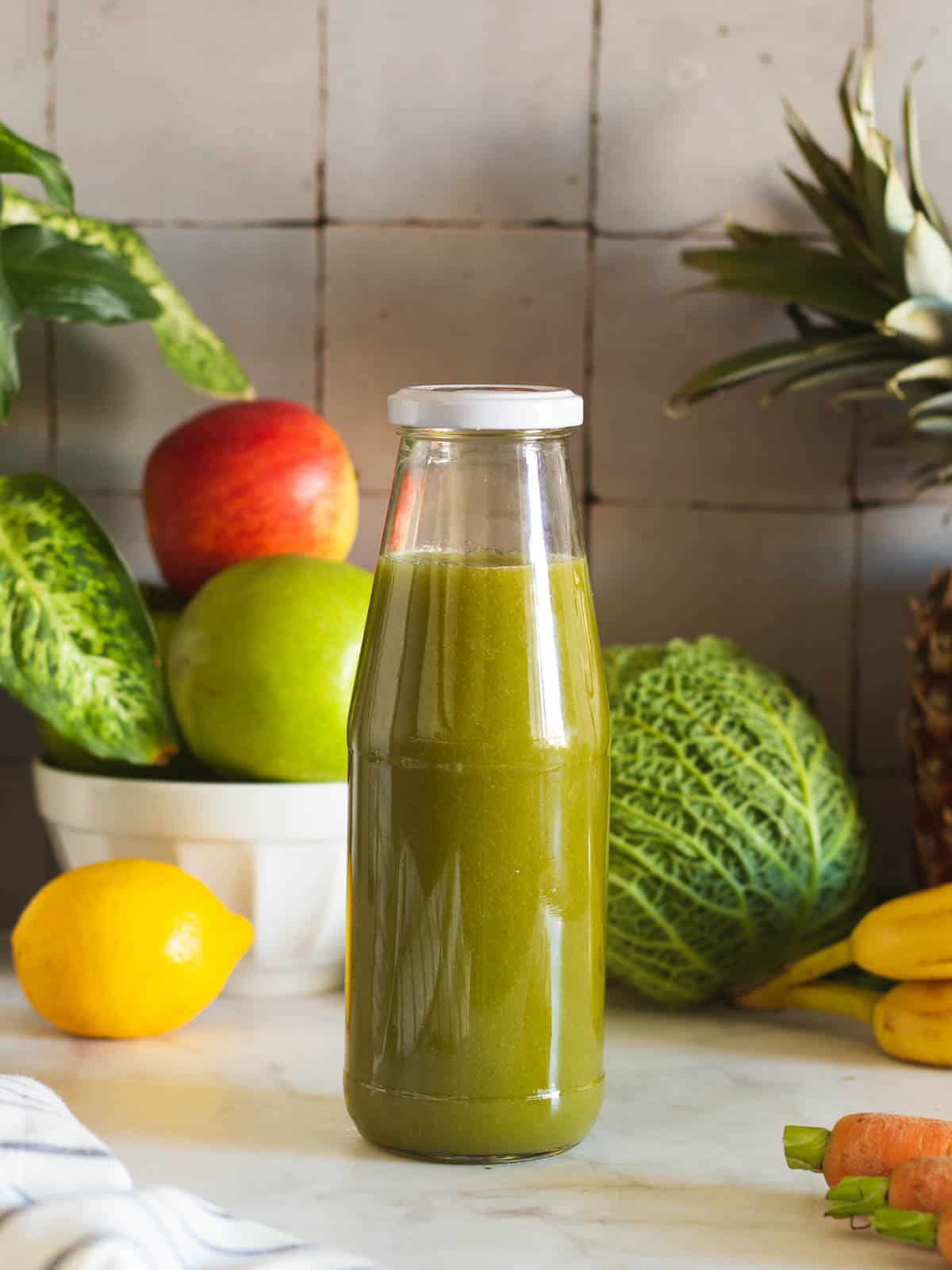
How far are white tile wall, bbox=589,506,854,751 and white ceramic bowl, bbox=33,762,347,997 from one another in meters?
0.37

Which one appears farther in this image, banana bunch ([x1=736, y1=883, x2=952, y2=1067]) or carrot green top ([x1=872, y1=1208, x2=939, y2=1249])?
banana bunch ([x1=736, y1=883, x2=952, y2=1067])

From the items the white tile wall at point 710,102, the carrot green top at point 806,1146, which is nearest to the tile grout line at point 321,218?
the white tile wall at point 710,102

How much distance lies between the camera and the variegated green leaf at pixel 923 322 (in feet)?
3.62

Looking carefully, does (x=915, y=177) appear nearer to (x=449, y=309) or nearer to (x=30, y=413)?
(x=449, y=309)

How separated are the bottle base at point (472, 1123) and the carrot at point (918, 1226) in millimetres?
186

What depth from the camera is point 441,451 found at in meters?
0.81

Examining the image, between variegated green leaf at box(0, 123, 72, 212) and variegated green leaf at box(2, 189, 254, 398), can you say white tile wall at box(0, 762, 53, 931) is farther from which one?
variegated green leaf at box(0, 123, 72, 212)

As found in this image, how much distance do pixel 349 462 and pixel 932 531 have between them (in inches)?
20.3

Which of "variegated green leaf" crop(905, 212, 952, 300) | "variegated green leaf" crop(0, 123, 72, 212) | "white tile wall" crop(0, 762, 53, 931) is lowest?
"white tile wall" crop(0, 762, 53, 931)

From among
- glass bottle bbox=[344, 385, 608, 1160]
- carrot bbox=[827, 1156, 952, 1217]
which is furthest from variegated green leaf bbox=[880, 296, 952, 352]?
carrot bbox=[827, 1156, 952, 1217]

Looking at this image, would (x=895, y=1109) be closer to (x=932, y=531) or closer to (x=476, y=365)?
(x=932, y=531)

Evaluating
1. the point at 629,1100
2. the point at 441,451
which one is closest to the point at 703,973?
the point at 629,1100

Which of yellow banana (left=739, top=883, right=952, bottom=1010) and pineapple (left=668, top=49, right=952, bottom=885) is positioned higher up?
pineapple (left=668, top=49, right=952, bottom=885)

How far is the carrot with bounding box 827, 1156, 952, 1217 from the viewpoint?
73cm
